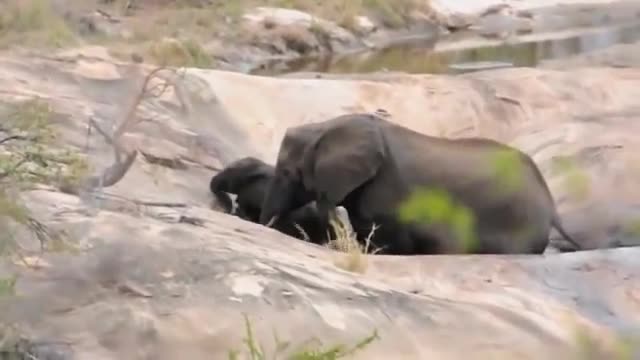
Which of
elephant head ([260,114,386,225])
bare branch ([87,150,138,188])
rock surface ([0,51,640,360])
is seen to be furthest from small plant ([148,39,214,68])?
bare branch ([87,150,138,188])

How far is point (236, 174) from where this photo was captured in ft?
26.3

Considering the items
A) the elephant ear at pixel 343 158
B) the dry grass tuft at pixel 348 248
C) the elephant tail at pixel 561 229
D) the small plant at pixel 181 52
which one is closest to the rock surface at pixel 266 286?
the dry grass tuft at pixel 348 248

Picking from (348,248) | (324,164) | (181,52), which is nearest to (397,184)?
(324,164)

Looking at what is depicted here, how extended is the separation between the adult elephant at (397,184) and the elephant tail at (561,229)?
0.03 ft

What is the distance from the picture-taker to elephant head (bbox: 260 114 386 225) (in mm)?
7375

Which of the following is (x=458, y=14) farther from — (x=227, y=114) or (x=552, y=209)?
(x=552, y=209)

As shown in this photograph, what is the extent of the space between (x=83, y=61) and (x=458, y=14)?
45.6ft

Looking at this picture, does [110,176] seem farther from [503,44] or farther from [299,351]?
[503,44]

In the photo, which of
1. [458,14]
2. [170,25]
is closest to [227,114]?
[170,25]

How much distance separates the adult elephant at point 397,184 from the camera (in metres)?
7.29

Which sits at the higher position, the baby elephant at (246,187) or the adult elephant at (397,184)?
the adult elephant at (397,184)

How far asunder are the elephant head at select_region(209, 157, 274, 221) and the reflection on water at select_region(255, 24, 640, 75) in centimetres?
815

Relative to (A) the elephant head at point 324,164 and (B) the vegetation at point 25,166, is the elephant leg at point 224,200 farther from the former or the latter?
(B) the vegetation at point 25,166

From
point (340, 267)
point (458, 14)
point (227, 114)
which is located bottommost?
point (458, 14)
